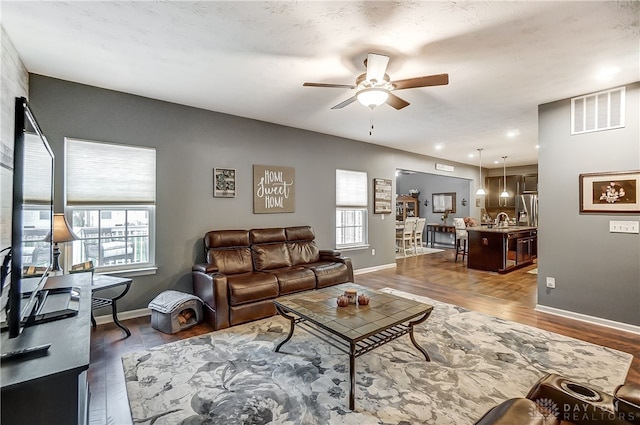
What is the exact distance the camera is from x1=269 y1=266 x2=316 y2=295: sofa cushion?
3590 mm

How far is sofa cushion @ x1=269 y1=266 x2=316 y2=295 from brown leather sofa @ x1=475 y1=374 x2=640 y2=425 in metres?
2.67

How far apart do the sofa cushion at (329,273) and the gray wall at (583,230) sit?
261 centimetres

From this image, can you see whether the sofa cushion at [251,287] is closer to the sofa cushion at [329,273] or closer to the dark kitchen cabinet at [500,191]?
the sofa cushion at [329,273]

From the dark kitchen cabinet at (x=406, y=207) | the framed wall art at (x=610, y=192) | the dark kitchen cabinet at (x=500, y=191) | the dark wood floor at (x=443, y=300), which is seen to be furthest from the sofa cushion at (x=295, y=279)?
the dark kitchen cabinet at (x=500, y=191)

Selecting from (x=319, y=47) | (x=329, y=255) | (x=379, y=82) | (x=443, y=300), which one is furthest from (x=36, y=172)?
(x=443, y=300)

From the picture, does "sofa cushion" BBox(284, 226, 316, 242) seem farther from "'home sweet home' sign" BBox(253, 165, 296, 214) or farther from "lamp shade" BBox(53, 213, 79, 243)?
"lamp shade" BBox(53, 213, 79, 243)

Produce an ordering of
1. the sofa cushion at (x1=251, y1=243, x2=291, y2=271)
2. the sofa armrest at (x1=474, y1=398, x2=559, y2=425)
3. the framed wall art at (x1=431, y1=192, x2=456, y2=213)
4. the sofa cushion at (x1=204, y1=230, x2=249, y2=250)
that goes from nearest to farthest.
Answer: the sofa armrest at (x1=474, y1=398, x2=559, y2=425), the sofa cushion at (x1=204, y1=230, x2=249, y2=250), the sofa cushion at (x1=251, y1=243, x2=291, y2=271), the framed wall art at (x1=431, y1=192, x2=456, y2=213)

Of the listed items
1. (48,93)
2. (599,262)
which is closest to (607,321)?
(599,262)

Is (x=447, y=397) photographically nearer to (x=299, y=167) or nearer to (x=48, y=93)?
(x=299, y=167)

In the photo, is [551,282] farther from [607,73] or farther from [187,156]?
[187,156]

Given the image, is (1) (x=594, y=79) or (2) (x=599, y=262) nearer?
(1) (x=594, y=79)

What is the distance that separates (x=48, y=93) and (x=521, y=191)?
1104 centimetres

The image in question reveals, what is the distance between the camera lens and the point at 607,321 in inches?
132

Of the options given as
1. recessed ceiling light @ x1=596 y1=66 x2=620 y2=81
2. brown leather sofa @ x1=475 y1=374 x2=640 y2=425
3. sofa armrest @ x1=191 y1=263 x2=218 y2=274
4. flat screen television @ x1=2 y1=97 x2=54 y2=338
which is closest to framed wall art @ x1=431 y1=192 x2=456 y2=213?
recessed ceiling light @ x1=596 y1=66 x2=620 y2=81
